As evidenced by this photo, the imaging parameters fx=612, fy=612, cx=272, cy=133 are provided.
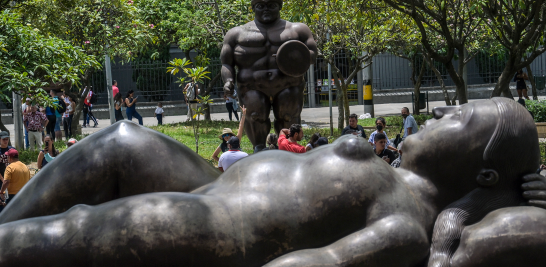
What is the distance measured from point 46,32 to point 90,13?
8.80ft

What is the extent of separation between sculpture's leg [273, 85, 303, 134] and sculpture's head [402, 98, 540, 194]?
397 cm

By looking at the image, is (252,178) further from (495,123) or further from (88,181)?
(495,123)

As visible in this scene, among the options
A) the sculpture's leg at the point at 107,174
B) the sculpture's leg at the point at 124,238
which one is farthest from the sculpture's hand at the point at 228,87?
the sculpture's leg at the point at 124,238

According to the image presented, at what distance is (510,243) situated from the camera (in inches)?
102

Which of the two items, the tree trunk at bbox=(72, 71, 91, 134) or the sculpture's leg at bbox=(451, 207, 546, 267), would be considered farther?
the tree trunk at bbox=(72, 71, 91, 134)

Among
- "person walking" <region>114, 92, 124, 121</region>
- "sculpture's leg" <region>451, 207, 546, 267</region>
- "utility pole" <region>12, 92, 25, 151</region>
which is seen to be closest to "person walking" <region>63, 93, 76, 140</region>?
"person walking" <region>114, 92, 124, 121</region>

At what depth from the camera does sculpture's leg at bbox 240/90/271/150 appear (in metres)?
6.79

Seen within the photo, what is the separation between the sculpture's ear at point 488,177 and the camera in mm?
2760

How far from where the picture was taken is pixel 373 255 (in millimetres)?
2578

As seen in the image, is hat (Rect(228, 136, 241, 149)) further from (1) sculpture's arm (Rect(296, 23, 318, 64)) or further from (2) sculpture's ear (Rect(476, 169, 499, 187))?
(2) sculpture's ear (Rect(476, 169, 499, 187))

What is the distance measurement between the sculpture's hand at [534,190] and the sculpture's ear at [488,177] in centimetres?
14

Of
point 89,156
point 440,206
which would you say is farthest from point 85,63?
point 440,206

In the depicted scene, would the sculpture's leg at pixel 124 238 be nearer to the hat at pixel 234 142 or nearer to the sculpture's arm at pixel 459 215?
the sculpture's arm at pixel 459 215

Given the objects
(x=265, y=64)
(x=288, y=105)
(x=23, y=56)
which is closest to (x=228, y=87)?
(x=265, y=64)
